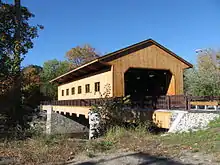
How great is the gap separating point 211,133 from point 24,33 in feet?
38.0

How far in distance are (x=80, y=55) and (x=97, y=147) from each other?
183ft

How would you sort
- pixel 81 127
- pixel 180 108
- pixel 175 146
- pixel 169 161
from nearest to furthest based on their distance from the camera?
pixel 169 161
pixel 175 146
pixel 180 108
pixel 81 127

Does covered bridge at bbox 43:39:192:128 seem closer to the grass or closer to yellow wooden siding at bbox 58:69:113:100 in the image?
yellow wooden siding at bbox 58:69:113:100

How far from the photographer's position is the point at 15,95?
13.2 metres

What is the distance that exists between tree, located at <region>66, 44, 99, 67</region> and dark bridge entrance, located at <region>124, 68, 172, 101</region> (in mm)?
36771

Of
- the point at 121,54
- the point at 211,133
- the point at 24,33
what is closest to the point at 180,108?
the point at 211,133

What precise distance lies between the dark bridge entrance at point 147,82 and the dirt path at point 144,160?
1521 cm

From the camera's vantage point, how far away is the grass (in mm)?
6785

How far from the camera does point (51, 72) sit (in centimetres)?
5906

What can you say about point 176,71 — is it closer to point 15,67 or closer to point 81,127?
point 15,67

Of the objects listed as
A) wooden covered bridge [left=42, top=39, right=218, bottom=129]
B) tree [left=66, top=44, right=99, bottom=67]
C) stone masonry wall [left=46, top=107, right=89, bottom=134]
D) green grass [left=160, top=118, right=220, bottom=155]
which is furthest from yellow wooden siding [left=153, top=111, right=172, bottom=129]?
tree [left=66, top=44, right=99, bottom=67]

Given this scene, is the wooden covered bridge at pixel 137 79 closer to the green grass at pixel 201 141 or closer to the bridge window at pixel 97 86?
the bridge window at pixel 97 86

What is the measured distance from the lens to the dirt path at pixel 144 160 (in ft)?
19.3

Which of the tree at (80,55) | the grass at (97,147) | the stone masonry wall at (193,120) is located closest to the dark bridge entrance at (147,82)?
the stone masonry wall at (193,120)
